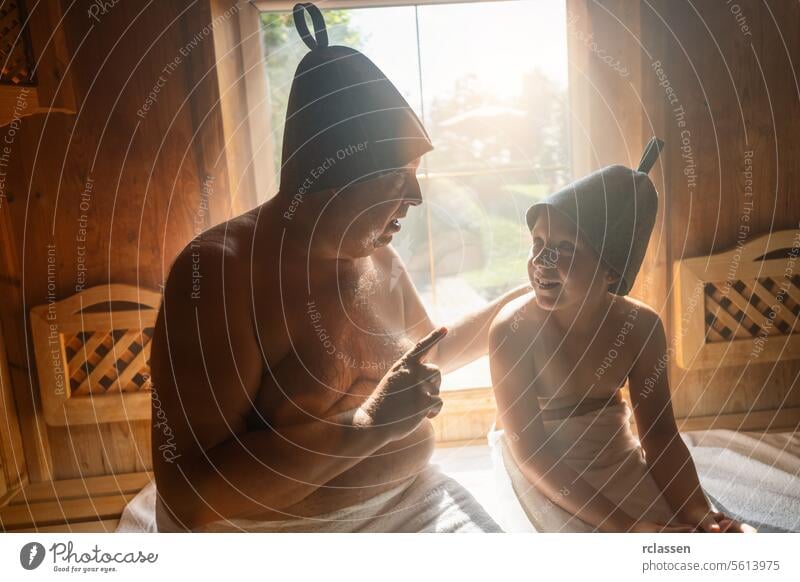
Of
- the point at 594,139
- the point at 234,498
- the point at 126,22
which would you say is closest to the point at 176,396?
the point at 234,498

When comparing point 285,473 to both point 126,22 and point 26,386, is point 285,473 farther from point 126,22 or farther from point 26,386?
point 126,22

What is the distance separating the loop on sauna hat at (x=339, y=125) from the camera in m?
0.52

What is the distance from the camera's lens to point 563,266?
22.5 inches

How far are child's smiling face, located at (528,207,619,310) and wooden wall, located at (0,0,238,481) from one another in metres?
0.32

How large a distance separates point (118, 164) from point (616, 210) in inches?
20.0

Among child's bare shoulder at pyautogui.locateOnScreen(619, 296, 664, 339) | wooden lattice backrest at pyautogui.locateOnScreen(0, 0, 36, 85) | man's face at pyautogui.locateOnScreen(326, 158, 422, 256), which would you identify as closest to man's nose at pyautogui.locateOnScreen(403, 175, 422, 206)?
man's face at pyautogui.locateOnScreen(326, 158, 422, 256)

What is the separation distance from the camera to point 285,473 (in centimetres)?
55

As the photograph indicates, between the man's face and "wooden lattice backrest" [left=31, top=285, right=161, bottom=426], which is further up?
the man's face

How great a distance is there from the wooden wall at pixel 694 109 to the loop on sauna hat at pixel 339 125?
0.20m

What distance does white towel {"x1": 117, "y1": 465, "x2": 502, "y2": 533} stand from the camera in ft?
1.95

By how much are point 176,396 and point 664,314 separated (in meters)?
0.50

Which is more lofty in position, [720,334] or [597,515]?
[720,334]

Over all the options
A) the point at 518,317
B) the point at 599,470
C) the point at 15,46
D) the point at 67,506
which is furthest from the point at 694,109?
the point at 67,506

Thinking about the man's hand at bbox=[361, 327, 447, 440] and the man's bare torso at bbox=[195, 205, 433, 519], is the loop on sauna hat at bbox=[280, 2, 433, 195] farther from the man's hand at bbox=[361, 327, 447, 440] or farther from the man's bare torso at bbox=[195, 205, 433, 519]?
the man's hand at bbox=[361, 327, 447, 440]
